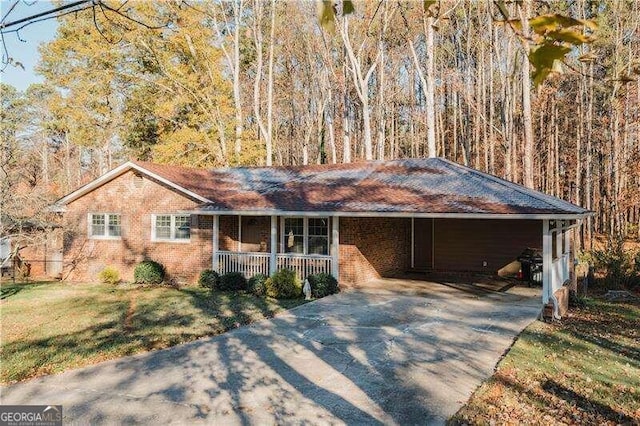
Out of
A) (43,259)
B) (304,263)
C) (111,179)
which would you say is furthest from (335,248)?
(43,259)

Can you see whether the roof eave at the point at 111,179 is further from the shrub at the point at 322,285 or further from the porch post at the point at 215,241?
the shrub at the point at 322,285

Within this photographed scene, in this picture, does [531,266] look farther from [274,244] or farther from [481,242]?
[274,244]

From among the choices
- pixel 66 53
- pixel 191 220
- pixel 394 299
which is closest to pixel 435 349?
pixel 394 299

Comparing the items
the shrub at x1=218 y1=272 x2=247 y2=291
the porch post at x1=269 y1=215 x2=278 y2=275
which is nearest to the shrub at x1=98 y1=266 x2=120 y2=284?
the shrub at x1=218 y1=272 x2=247 y2=291

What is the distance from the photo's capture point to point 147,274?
15953mm

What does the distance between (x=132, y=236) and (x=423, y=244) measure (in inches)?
424

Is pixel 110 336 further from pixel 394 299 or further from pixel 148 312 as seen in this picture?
pixel 394 299

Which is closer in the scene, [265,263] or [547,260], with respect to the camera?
[547,260]

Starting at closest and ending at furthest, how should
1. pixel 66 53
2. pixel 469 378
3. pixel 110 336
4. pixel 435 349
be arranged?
pixel 469 378
pixel 435 349
pixel 110 336
pixel 66 53

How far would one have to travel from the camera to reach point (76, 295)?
566 inches

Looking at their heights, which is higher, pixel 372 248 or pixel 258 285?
pixel 372 248

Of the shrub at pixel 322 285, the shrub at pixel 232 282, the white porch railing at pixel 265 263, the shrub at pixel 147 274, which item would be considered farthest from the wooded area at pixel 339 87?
the shrub at pixel 232 282

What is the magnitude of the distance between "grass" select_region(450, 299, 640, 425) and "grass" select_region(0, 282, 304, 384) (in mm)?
5441

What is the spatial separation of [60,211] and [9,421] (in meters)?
13.8
